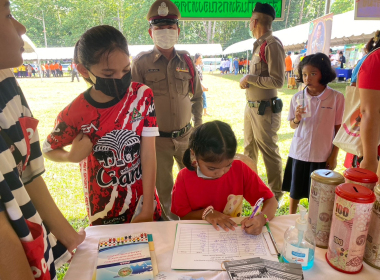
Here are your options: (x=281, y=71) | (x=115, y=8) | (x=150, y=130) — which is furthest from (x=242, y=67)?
(x=150, y=130)

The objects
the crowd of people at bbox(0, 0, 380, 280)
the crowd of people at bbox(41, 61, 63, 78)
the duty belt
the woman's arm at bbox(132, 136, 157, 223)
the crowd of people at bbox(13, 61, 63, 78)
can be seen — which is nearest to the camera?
the crowd of people at bbox(0, 0, 380, 280)

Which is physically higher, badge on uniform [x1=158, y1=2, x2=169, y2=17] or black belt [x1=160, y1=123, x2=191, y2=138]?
badge on uniform [x1=158, y1=2, x2=169, y2=17]

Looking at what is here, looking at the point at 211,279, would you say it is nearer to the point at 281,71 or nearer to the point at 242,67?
the point at 281,71

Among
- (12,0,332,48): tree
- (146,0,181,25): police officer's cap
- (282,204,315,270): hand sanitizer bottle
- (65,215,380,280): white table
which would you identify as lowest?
(65,215,380,280): white table

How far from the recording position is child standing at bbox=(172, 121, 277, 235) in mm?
1208

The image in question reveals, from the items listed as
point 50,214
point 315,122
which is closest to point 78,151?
point 50,214

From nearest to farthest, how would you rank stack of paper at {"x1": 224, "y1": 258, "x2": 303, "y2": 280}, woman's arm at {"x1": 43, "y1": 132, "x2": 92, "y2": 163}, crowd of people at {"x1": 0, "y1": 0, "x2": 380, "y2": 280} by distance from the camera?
crowd of people at {"x1": 0, "y1": 0, "x2": 380, "y2": 280}
stack of paper at {"x1": 224, "y1": 258, "x2": 303, "y2": 280}
woman's arm at {"x1": 43, "y1": 132, "x2": 92, "y2": 163}

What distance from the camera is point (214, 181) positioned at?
4.42 ft

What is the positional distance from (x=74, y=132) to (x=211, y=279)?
34.8 inches

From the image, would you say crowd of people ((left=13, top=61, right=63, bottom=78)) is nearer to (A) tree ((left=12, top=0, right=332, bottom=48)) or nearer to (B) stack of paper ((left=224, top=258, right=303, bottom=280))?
(A) tree ((left=12, top=0, right=332, bottom=48))

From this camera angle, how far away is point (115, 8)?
17297 millimetres

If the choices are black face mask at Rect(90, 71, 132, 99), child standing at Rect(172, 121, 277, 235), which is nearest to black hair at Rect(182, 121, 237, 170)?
child standing at Rect(172, 121, 277, 235)

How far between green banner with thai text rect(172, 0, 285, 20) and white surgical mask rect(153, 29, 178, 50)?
19.1 inches

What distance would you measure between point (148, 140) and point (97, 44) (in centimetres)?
50
